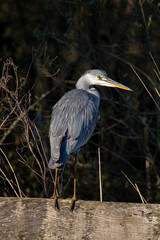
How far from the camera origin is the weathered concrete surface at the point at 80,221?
1.96 metres

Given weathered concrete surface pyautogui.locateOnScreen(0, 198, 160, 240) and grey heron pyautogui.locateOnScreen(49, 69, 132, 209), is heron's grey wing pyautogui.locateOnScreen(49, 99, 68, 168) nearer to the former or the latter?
grey heron pyautogui.locateOnScreen(49, 69, 132, 209)

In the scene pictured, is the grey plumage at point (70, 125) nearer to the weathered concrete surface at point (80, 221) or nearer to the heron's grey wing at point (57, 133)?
the heron's grey wing at point (57, 133)

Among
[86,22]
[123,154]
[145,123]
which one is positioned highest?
[86,22]

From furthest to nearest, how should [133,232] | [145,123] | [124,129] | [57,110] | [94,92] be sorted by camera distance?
[124,129] → [145,123] → [94,92] → [57,110] → [133,232]

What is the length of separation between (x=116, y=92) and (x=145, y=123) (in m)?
0.80

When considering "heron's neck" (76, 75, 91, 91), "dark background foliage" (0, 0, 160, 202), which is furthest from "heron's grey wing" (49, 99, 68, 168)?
"dark background foliage" (0, 0, 160, 202)

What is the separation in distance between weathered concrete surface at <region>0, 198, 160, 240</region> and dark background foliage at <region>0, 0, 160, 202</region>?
254cm

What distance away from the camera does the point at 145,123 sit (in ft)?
15.9

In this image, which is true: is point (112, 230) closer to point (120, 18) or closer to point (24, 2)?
point (120, 18)

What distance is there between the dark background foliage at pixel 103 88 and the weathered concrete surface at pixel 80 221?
2543 mm

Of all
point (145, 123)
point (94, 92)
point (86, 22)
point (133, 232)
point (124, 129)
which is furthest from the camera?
point (124, 129)

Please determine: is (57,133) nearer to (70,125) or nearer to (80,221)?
(70,125)

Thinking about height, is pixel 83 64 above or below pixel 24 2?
below

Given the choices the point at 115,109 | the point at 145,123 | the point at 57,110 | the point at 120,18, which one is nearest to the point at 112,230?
the point at 57,110
